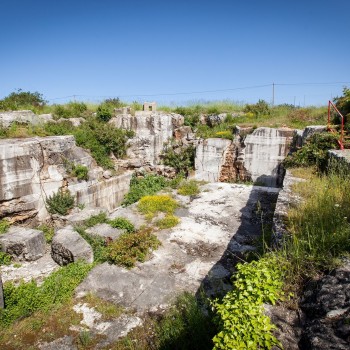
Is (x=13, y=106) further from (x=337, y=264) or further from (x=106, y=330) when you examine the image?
(x=337, y=264)

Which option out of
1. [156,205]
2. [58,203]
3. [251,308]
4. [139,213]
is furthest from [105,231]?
[251,308]

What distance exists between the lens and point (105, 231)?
7914 mm

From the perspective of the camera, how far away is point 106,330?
4648mm

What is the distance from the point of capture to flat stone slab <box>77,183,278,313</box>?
215 inches

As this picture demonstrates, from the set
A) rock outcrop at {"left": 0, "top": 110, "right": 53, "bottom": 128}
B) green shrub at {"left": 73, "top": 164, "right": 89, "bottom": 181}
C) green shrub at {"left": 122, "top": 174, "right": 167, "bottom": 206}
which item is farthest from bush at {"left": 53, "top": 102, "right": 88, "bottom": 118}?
green shrub at {"left": 122, "top": 174, "right": 167, "bottom": 206}

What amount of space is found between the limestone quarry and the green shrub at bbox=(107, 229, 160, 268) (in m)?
0.16

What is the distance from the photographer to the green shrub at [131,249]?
6.29 meters

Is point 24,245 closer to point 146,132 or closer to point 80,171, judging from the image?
point 80,171

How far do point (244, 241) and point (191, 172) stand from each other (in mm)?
8286

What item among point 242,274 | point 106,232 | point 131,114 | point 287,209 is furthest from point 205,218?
point 131,114

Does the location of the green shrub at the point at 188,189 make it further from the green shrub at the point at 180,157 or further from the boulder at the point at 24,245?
the boulder at the point at 24,245

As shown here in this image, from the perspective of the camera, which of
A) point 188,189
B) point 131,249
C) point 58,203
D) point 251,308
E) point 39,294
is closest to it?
point 251,308

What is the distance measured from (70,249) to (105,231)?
3.87 ft

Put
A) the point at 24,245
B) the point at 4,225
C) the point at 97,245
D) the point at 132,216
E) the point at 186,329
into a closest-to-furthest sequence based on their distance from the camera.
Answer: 1. the point at 186,329
2. the point at 97,245
3. the point at 24,245
4. the point at 132,216
5. the point at 4,225
